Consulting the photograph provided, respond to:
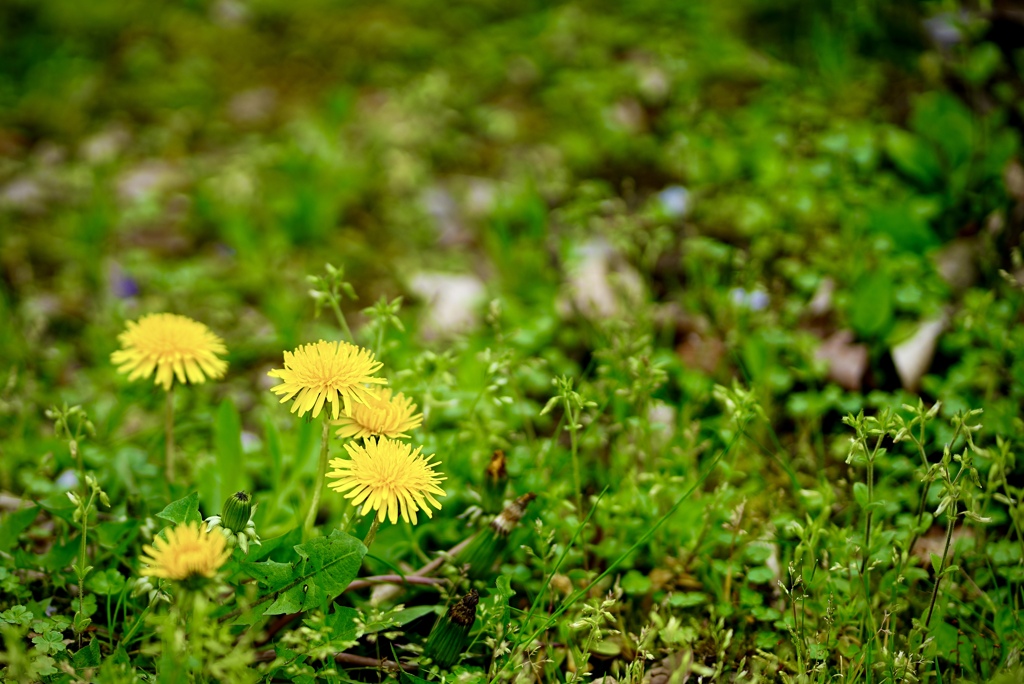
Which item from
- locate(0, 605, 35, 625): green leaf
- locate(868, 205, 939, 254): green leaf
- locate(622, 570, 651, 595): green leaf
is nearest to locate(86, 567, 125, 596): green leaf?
locate(0, 605, 35, 625): green leaf

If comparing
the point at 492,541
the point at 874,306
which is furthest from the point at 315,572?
the point at 874,306

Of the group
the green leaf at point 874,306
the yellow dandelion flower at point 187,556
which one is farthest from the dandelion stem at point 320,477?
the green leaf at point 874,306

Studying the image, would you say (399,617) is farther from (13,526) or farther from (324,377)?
(13,526)

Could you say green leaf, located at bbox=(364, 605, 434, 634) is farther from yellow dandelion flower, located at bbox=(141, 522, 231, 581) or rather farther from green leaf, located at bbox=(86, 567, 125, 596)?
green leaf, located at bbox=(86, 567, 125, 596)

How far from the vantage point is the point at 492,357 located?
1.71 meters

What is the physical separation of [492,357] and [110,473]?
924 mm

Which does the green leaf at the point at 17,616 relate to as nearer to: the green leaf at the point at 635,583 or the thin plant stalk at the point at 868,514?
the green leaf at the point at 635,583

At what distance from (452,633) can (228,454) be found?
69 centimetres

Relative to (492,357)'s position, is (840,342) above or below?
below

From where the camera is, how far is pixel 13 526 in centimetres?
152

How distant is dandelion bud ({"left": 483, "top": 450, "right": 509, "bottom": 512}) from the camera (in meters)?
1.57

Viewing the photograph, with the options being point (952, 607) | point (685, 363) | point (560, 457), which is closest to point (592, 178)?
point (685, 363)

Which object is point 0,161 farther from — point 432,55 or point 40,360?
point 432,55

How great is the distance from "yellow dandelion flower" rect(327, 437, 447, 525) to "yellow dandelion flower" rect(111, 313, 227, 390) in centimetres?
40
